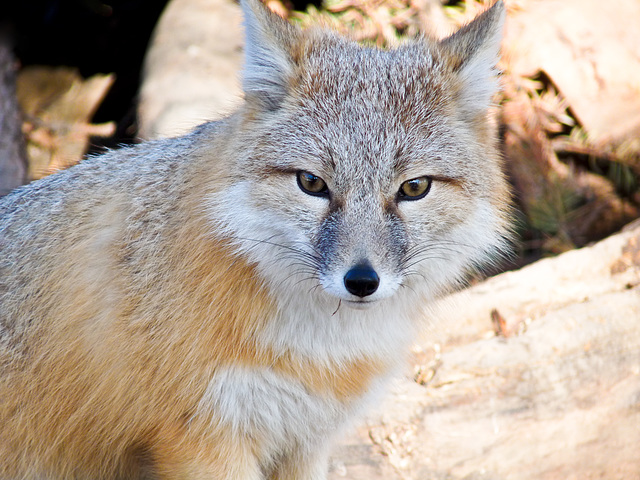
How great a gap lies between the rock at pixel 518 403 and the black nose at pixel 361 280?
120 cm

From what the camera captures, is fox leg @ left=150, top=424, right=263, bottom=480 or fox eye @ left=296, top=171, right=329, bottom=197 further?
fox leg @ left=150, top=424, right=263, bottom=480

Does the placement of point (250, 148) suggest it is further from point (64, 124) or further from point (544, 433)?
point (64, 124)

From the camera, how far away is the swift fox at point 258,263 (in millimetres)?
2889

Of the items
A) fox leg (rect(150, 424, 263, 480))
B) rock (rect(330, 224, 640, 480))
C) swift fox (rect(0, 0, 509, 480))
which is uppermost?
swift fox (rect(0, 0, 509, 480))

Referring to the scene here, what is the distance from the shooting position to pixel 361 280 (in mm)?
2598

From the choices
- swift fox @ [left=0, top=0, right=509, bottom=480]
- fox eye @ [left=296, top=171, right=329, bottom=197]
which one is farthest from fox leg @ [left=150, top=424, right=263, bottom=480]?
fox eye @ [left=296, top=171, right=329, bottom=197]

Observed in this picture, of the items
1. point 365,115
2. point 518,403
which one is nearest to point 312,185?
point 365,115

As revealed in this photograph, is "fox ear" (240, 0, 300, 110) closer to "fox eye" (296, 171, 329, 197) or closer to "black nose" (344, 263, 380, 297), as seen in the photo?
"fox eye" (296, 171, 329, 197)

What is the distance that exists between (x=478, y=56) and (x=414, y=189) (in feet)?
2.33

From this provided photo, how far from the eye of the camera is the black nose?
2.60m

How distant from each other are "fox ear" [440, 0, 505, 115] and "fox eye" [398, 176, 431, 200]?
484 millimetres

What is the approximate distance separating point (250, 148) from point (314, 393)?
1.17 metres

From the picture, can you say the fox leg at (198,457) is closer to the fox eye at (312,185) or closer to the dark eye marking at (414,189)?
the fox eye at (312,185)

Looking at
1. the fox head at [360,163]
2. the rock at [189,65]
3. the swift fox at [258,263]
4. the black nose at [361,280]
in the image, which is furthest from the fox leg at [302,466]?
the rock at [189,65]
